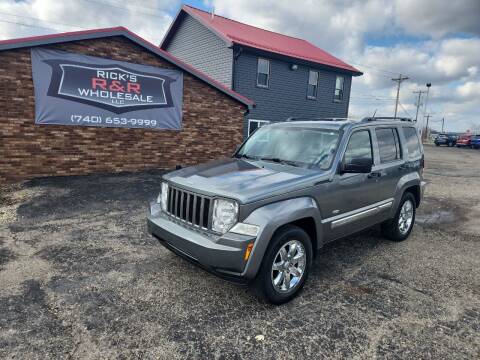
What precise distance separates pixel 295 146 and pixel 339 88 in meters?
18.3

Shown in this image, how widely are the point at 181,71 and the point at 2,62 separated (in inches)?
192

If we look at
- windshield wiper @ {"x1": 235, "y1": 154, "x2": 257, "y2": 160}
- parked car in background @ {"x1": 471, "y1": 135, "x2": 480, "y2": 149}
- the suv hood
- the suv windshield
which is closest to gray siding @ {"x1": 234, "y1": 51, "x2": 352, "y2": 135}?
the suv windshield

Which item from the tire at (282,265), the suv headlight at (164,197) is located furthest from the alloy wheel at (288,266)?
the suv headlight at (164,197)

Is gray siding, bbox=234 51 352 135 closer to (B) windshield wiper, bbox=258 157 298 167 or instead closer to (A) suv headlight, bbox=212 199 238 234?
(B) windshield wiper, bbox=258 157 298 167

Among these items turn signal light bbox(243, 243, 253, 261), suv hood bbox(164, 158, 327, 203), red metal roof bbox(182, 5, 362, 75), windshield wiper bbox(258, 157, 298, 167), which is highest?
red metal roof bbox(182, 5, 362, 75)

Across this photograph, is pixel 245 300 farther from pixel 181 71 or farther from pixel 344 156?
pixel 181 71

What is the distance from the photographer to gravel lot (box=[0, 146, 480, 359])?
8.86 ft

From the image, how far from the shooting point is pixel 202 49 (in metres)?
18.2

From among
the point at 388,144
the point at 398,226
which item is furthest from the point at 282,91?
the point at 398,226

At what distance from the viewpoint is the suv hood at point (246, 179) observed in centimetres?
309

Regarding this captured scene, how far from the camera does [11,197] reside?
23.1 ft

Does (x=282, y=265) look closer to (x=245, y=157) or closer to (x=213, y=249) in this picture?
(x=213, y=249)

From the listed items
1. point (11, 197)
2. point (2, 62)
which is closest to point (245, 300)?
point (11, 197)

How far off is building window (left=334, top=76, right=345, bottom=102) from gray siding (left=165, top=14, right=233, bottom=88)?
791 cm
